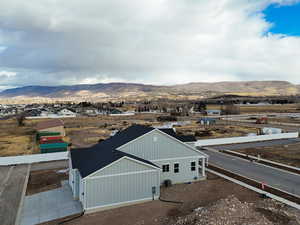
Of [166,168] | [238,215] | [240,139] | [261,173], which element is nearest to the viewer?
[238,215]

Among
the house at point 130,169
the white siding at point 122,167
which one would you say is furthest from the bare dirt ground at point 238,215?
the white siding at point 122,167

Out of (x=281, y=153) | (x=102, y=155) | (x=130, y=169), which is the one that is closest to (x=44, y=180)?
(x=102, y=155)

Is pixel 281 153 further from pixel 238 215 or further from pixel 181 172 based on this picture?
pixel 238 215

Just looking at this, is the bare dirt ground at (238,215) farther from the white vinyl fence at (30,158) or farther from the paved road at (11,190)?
the white vinyl fence at (30,158)

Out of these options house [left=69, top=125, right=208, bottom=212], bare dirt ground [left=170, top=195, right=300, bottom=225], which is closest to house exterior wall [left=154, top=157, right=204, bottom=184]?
house [left=69, top=125, right=208, bottom=212]

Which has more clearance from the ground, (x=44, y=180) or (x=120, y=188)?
(x=120, y=188)

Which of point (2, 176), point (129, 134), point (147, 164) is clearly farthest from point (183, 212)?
point (2, 176)

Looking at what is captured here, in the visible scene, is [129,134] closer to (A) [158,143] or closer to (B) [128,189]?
(A) [158,143]

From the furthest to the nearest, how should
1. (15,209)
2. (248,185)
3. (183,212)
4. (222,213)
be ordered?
(248,185) → (15,209) → (183,212) → (222,213)
